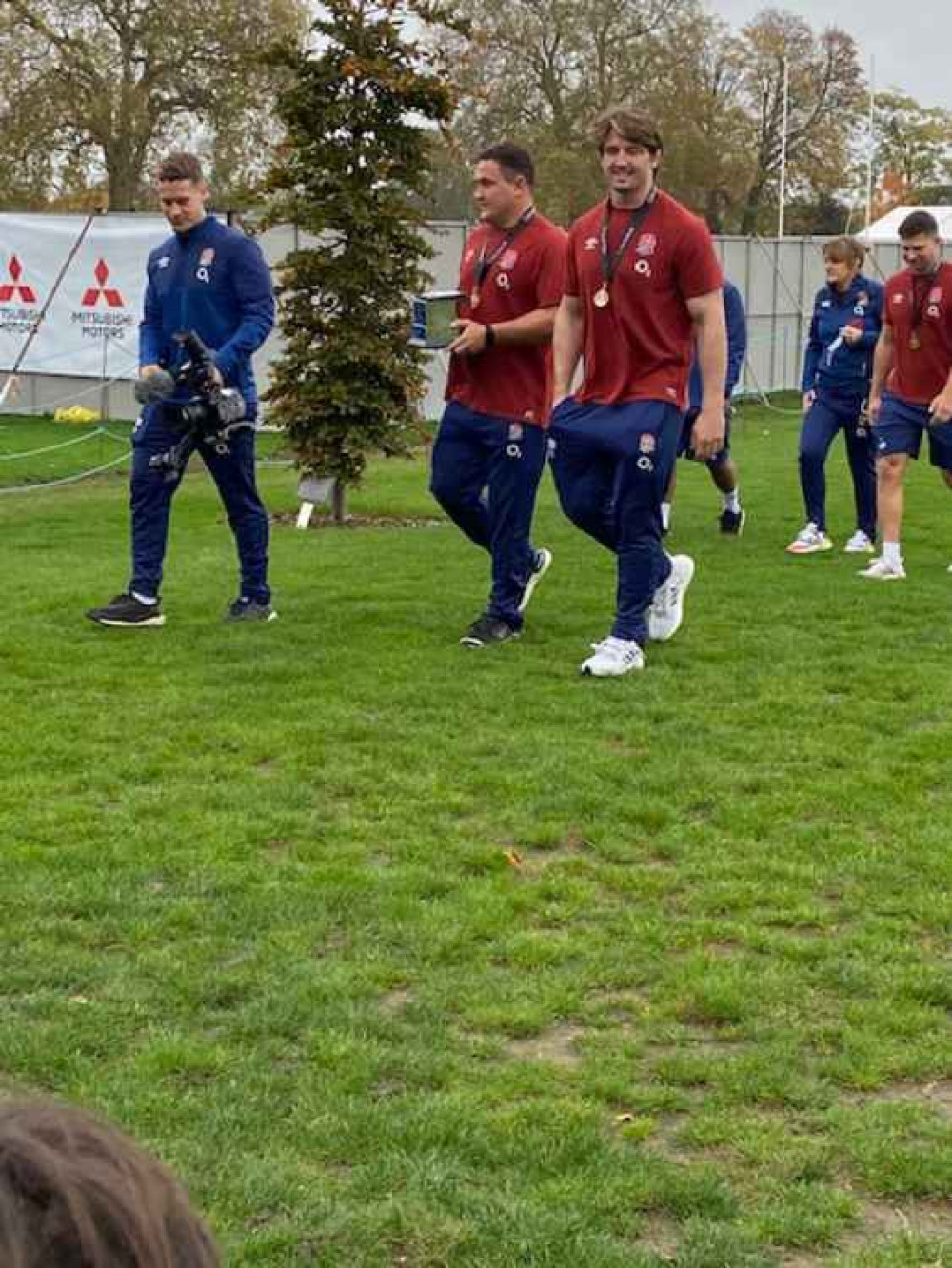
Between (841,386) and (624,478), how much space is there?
15.1 ft

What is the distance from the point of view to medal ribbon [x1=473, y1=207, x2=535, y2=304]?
798 centimetres

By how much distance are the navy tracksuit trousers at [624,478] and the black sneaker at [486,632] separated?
30.3 inches

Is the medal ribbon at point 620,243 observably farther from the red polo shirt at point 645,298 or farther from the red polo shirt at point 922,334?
the red polo shirt at point 922,334

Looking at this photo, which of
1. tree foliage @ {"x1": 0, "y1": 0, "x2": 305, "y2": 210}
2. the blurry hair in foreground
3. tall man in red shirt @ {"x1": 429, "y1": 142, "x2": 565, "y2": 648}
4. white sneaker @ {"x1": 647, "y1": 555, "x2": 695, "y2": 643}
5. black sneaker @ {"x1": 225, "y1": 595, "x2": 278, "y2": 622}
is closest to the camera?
the blurry hair in foreground

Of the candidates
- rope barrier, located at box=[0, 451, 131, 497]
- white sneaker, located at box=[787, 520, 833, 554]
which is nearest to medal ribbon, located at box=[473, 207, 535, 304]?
white sneaker, located at box=[787, 520, 833, 554]

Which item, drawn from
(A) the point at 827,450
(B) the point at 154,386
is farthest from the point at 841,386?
(B) the point at 154,386

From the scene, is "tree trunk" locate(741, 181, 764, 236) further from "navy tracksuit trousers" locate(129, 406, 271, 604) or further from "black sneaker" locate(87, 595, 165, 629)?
"black sneaker" locate(87, 595, 165, 629)

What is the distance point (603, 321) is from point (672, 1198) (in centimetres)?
493

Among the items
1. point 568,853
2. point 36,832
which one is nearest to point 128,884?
point 36,832

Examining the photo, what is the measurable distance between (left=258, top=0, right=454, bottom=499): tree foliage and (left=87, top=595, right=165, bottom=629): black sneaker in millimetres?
5450

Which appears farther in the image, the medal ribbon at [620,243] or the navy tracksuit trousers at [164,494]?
the navy tracksuit trousers at [164,494]

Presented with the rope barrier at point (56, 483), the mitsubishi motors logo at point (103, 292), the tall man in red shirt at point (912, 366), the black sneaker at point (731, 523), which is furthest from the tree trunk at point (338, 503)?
the mitsubishi motors logo at point (103, 292)

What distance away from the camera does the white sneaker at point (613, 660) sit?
25.0ft

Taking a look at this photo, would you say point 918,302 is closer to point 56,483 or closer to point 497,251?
point 497,251
